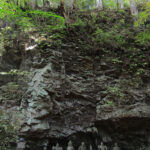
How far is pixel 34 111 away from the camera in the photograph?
6684 millimetres

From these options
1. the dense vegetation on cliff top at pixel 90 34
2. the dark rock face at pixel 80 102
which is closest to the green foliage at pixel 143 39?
the dense vegetation on cliff top at pixel 90 34

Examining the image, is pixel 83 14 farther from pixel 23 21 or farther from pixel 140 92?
pixel 140 92

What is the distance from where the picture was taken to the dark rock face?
6.91 m

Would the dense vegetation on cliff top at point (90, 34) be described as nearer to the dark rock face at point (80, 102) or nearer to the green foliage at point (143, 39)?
the green foliage at point (143, 39)

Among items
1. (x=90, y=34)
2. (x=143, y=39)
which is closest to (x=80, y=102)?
(x=90, y=34)

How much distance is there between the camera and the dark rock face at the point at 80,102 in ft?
22.7

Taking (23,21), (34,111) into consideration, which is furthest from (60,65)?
(23,21)

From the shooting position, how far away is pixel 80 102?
8.18 metres

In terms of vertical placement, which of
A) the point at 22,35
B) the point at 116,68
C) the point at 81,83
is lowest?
the point at 81,83

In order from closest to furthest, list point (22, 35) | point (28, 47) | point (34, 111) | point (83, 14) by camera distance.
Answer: point (34, 111), point (28, 47), point (22, 35), point (83, 14)

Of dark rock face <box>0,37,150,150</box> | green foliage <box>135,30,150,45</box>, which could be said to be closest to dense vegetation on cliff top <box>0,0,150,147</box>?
green foliage <box>135,30,150,45</box>

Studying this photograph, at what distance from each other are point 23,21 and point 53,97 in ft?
18.0

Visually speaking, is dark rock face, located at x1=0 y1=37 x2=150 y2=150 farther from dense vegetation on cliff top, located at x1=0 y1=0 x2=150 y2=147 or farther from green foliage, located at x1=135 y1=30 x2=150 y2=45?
green foliage, located at x1=135 y1=30 x2=150 y2=45

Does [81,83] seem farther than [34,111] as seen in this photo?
Yes
